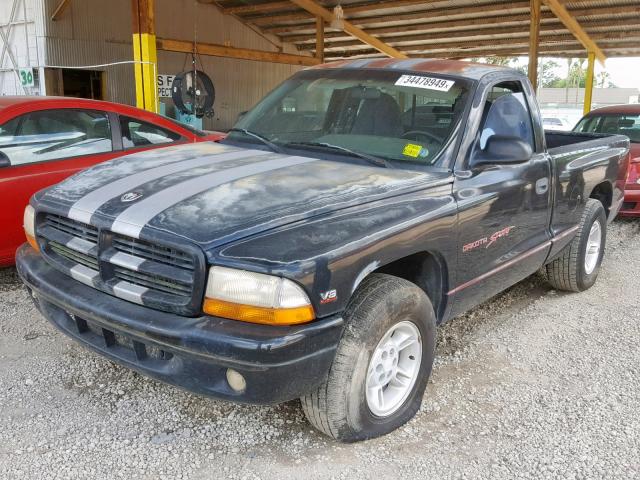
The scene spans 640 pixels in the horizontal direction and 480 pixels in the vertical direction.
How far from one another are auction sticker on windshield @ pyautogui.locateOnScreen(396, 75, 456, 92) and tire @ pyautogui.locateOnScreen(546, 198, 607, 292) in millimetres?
1893

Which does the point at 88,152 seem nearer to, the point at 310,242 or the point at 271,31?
the point at 310,242

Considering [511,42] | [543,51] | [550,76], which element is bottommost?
[543,51]

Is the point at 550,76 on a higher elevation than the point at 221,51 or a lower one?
higher

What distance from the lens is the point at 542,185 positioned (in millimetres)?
3707

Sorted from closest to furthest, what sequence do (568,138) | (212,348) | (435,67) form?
(212,348) → (435,67) → (568,138)

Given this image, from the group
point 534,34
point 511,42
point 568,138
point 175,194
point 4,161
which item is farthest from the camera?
point 511,42

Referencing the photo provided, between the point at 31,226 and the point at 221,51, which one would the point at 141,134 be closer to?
the point at 31,226

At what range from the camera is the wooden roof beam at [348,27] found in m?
14.3

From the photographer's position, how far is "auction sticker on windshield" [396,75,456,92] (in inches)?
133

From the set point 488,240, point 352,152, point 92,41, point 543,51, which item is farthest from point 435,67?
point 543,51

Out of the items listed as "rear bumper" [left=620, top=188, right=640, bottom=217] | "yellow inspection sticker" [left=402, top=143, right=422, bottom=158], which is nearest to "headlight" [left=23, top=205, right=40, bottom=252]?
"yellow inspection sticker" [left=402, top=143, right=422, bottom=158]

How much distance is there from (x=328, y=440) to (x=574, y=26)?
46.4ft

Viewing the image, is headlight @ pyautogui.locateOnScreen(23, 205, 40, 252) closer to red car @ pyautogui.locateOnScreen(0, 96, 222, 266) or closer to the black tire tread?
red car @ pyautogui.locateOnScreen(0, 96, 222, 266)

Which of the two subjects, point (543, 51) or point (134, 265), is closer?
point (134, 265)
